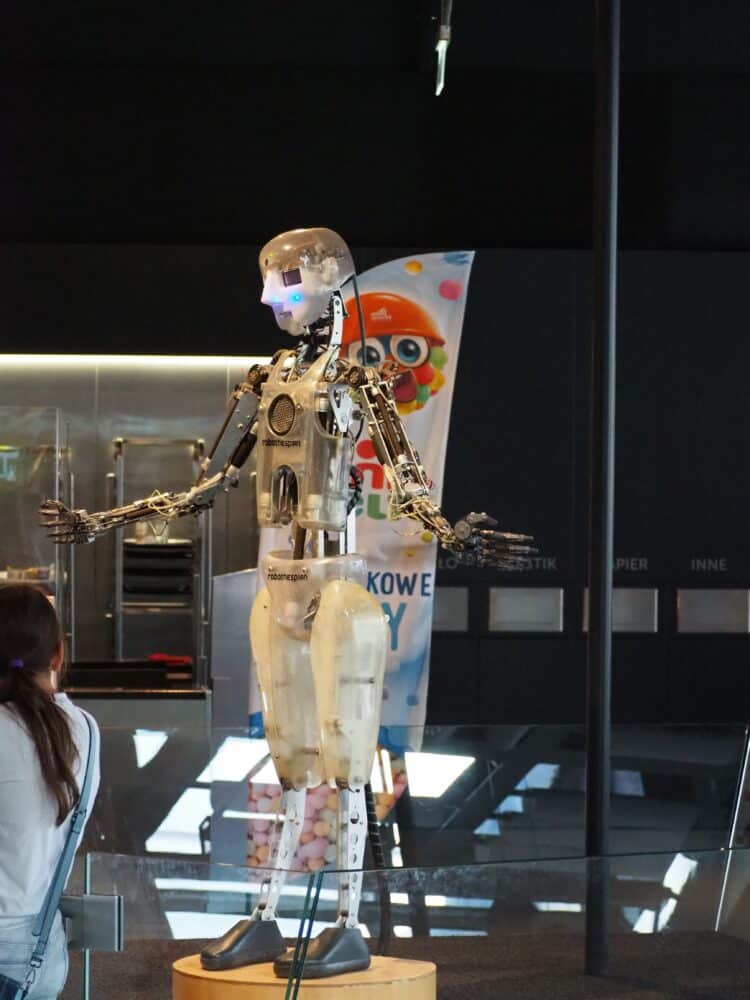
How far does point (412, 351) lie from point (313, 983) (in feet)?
10.8

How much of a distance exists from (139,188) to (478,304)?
198 centimetres

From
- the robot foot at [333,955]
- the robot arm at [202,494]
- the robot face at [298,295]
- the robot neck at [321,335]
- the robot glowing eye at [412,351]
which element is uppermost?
the robot glowing eye at [412,351]

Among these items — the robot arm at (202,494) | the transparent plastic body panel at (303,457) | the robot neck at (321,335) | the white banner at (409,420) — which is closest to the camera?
the transparent plastic body panel at (303,457)

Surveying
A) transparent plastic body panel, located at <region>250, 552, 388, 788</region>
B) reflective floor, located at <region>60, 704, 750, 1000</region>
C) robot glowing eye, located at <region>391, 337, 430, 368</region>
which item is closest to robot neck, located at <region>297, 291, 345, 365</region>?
transparent plastic body panel, located at <region>250, 552, 388, 788</region>

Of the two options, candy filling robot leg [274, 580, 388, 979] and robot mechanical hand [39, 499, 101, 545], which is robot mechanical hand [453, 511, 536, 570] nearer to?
candy filling robot leg [274, 580, 388, 979]

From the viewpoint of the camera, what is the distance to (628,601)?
27.6 ft

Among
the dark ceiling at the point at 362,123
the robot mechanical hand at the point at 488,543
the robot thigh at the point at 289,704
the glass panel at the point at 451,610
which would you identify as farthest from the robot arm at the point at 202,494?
the dark ceiling at the point at 362,123

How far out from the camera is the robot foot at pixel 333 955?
2784 mm

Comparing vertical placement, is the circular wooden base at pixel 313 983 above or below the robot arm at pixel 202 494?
below

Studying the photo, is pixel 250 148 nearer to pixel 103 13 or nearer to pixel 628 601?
pixel 103 13

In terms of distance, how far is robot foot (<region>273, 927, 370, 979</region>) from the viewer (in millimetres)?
2784

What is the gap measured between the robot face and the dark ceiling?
4.80 meters

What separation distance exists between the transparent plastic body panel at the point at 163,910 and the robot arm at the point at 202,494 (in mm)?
1207

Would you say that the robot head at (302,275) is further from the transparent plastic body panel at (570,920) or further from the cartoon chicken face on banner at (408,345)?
the cartoon chicken face on banner at (408,345)
